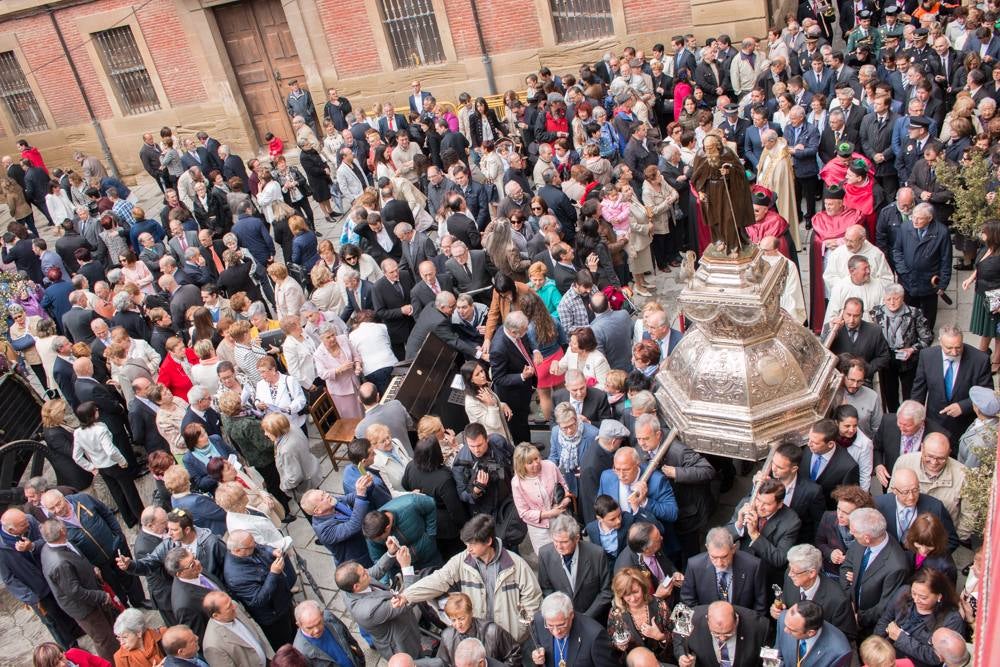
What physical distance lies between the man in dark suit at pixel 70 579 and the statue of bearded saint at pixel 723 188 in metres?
5.57

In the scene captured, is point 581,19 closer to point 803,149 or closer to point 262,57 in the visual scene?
point 262,57

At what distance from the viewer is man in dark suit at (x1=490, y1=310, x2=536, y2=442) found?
8188mm

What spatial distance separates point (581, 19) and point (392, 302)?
11.6 metres

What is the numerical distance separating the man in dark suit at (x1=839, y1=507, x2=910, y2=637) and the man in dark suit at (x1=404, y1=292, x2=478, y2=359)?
440cm

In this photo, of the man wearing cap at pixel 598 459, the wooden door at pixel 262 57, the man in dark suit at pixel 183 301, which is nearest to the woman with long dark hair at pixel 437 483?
the man wearing cap at pixel 598 459

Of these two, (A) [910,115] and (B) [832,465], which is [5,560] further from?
(A) [910,115]

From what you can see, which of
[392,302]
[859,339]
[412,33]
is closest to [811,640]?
[859,339]

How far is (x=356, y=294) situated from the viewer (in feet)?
Result: 34.0

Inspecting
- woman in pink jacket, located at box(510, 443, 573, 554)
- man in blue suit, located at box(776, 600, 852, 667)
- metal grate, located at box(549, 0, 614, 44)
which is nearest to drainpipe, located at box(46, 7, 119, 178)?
metal grate, located at box(549, 0, 614, 44)

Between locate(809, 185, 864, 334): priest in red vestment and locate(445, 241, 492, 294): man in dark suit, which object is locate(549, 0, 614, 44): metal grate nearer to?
locate(445, 241, 492, 294): man in dark suit

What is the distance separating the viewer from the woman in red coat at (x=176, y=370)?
378 inches

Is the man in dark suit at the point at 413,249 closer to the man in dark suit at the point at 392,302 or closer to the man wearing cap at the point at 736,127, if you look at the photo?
the man in dark suit at the point at 392,302

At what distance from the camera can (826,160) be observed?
1163cm

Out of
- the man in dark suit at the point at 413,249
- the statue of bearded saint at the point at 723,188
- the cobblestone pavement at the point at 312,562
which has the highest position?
the statue of bearded saint at the point at 723,188
